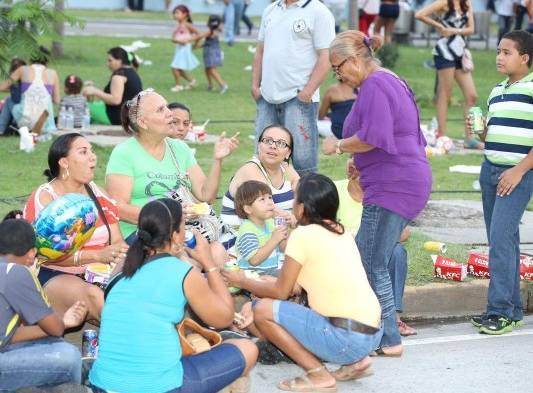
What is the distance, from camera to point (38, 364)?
17.5 ft

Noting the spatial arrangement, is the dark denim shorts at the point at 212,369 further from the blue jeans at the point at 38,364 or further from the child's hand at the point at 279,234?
the child's hand at the point at 279,234

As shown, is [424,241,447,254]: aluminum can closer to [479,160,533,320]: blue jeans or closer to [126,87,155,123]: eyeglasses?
[479,160,533,320]: blue jeans

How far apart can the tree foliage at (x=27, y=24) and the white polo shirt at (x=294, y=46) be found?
5.84ft

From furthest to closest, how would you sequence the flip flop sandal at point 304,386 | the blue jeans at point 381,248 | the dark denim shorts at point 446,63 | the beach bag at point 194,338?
the dark denim shorts at point 446,63, the blue jeans at point 381,248, the flip flop sandal at point 304,386, the beach bag at point 194,338

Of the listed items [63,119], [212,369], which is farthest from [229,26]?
[212,369]

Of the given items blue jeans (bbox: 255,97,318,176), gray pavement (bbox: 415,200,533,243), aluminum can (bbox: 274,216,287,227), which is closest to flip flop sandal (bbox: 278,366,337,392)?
aluminum can (bbox: 274,216,287,227)

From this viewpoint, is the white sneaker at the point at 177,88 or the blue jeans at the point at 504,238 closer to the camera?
the blue jeans at the point at 504,238

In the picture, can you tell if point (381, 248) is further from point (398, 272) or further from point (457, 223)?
point (457, 223)

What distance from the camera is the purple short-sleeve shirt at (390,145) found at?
6242mm

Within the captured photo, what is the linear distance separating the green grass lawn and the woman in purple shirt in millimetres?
1192

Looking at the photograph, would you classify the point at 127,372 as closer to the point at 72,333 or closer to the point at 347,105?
the point at 72,333

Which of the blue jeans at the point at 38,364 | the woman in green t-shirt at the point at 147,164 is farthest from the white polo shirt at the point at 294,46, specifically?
the blue jeans at the point at 38,364

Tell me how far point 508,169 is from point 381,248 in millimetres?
1068

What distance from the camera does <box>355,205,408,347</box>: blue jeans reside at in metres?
6.43
